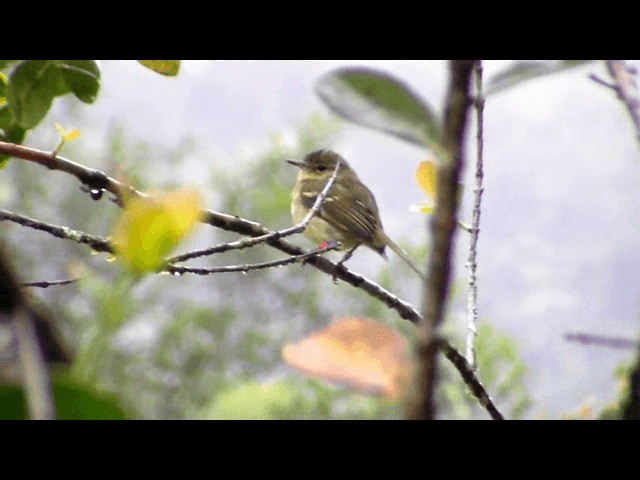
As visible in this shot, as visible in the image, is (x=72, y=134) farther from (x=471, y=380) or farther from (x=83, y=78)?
(x=471, y=380)

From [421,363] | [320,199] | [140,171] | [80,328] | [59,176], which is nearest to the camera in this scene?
[421,363]

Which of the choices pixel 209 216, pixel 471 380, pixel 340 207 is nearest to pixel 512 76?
pixel 471 380

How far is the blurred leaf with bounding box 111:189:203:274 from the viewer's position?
0.15 m

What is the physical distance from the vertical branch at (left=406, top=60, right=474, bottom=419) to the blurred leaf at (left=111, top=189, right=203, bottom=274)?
0.18ft

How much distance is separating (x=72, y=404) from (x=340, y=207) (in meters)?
1.43

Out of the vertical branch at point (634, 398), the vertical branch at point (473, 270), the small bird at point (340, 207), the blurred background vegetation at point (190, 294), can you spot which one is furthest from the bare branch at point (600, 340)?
the blurred background vegetation at point (190, 294)

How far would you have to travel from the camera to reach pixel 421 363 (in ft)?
0.36

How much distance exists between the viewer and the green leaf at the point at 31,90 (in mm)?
359

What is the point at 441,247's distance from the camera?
0.35 feet

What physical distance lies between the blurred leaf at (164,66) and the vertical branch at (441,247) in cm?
26

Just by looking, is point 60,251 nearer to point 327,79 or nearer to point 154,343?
point 154,343

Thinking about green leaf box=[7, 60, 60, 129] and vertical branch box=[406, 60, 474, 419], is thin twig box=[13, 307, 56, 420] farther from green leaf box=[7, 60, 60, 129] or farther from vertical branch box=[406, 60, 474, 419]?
green leaf box=[7, 60, 60, 129]

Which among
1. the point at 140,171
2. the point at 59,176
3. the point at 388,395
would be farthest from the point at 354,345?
the point at 59,176
